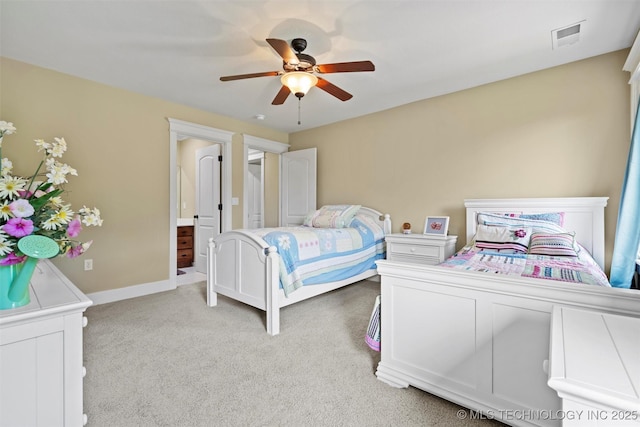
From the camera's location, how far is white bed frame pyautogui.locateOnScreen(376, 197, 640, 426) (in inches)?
48.4

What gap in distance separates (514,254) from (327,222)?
2.14 meters

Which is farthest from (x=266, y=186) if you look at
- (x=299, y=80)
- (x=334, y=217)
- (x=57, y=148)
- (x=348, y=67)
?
(x=57, y=148)

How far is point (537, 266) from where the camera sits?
197 centimetres

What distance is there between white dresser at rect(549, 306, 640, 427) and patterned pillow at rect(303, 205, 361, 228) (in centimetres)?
301

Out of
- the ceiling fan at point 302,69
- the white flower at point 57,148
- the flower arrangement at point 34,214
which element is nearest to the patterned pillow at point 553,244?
the ceiling fan at point 302,69

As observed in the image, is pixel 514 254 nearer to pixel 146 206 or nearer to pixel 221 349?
pixel 221 349

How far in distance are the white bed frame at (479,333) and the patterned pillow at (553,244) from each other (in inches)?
52.7

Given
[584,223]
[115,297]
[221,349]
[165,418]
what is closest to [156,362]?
[221,349]

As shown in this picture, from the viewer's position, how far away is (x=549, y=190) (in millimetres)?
2861

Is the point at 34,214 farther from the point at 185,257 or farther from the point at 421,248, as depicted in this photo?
the point at 185,257

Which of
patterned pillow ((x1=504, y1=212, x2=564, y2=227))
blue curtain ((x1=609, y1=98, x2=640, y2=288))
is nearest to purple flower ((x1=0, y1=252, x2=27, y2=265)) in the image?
blue curtain ((x1=609, y1=98, x2=640, y2=288))

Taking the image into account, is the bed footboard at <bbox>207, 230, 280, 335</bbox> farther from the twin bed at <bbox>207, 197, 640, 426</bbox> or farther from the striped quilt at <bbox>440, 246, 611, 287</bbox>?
the striped quilt at <bbox>440, 246, 611, 287</bbox>

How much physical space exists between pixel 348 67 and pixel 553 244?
7.03 ft

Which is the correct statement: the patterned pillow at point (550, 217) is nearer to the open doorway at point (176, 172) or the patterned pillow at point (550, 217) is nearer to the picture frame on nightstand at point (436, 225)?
the picture frame on nightstand at point (436, 225)
